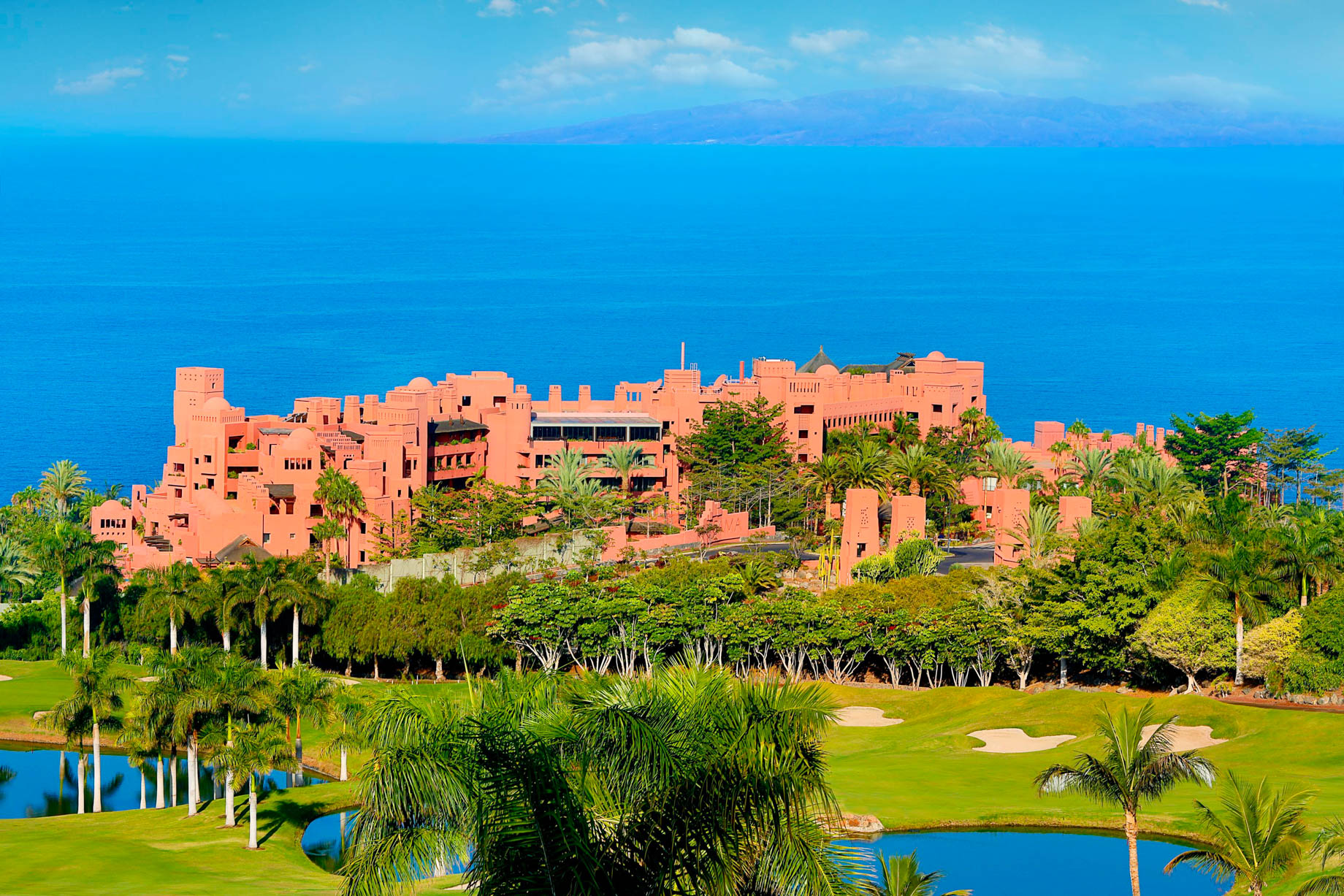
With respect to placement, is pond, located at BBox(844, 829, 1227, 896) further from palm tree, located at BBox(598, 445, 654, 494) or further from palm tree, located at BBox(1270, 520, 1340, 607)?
palm tree, located at BBox(598, 445, 654, 494)

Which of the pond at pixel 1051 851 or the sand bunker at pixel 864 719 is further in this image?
the sand bunker at pixel 864 719

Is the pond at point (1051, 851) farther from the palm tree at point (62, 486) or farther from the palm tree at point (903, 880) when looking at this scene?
the palm tree at point (62, 486)

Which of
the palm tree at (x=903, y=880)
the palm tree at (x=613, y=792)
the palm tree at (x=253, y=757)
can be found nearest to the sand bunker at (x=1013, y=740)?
the palm tree at (x=253, y=757)

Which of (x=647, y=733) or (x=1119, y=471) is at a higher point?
(x=1119, y=471)

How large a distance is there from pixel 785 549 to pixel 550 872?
66417 millimetres

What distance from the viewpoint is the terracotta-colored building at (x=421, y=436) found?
8706 cm

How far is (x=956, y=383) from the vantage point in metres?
106

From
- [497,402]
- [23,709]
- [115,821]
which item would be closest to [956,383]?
[497,402]

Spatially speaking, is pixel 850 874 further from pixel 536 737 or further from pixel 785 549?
pixel 785 549

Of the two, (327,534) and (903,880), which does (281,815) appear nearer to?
(903,880)

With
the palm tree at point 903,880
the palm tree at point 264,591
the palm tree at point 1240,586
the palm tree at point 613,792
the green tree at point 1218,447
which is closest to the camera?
the palm tree at point 613,792

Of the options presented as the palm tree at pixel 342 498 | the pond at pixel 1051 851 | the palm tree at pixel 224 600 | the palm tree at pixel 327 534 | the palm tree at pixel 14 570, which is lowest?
the pond at pixel 1051 851

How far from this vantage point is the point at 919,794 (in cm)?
5038

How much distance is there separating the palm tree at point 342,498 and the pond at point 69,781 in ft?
87.4
